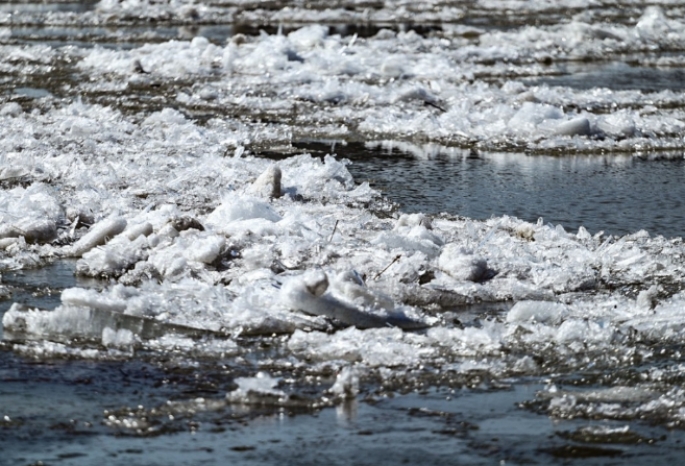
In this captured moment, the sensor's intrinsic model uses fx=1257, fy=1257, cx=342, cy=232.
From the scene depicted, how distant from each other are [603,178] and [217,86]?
5.38 metres

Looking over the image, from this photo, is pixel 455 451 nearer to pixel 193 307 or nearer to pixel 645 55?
pixel 193 307

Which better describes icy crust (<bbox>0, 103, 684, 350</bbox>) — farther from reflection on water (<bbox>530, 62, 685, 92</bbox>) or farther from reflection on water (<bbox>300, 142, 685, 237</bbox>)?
reflection on water (<bbox>530, 62, 685, 92</bbox>)

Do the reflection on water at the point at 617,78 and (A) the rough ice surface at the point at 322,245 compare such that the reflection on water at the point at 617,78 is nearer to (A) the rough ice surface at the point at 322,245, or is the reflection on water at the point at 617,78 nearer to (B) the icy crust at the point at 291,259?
(A) the rough ice surface at the point at 322,245

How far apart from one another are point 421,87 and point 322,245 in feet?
19.2

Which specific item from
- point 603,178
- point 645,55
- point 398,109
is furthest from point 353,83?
point 645,55

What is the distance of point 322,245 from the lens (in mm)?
6887

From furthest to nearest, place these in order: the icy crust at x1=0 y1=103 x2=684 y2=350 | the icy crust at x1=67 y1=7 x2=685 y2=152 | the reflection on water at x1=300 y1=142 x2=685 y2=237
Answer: the icy crust at x1=67 y1=7 x2=685 y2=152, the reflection on water at x1=300 y1=142 x2=685 y2=237, the icy crust at x1=0 y1=103 x2=684 y2=350

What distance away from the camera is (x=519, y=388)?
Result: 514 centimetres

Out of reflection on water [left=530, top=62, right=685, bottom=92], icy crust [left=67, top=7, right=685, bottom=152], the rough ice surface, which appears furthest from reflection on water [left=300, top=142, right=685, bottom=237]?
reflection on water [left=530, top=62, right=685, bottom=92]

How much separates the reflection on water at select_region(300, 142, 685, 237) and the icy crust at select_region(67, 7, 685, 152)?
468 millimetres

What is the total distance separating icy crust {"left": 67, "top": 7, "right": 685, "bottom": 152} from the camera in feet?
36.5

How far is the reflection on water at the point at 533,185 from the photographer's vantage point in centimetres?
832

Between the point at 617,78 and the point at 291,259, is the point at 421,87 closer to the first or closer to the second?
the point at 617,78

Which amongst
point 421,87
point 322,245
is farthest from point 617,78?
point 322,245
